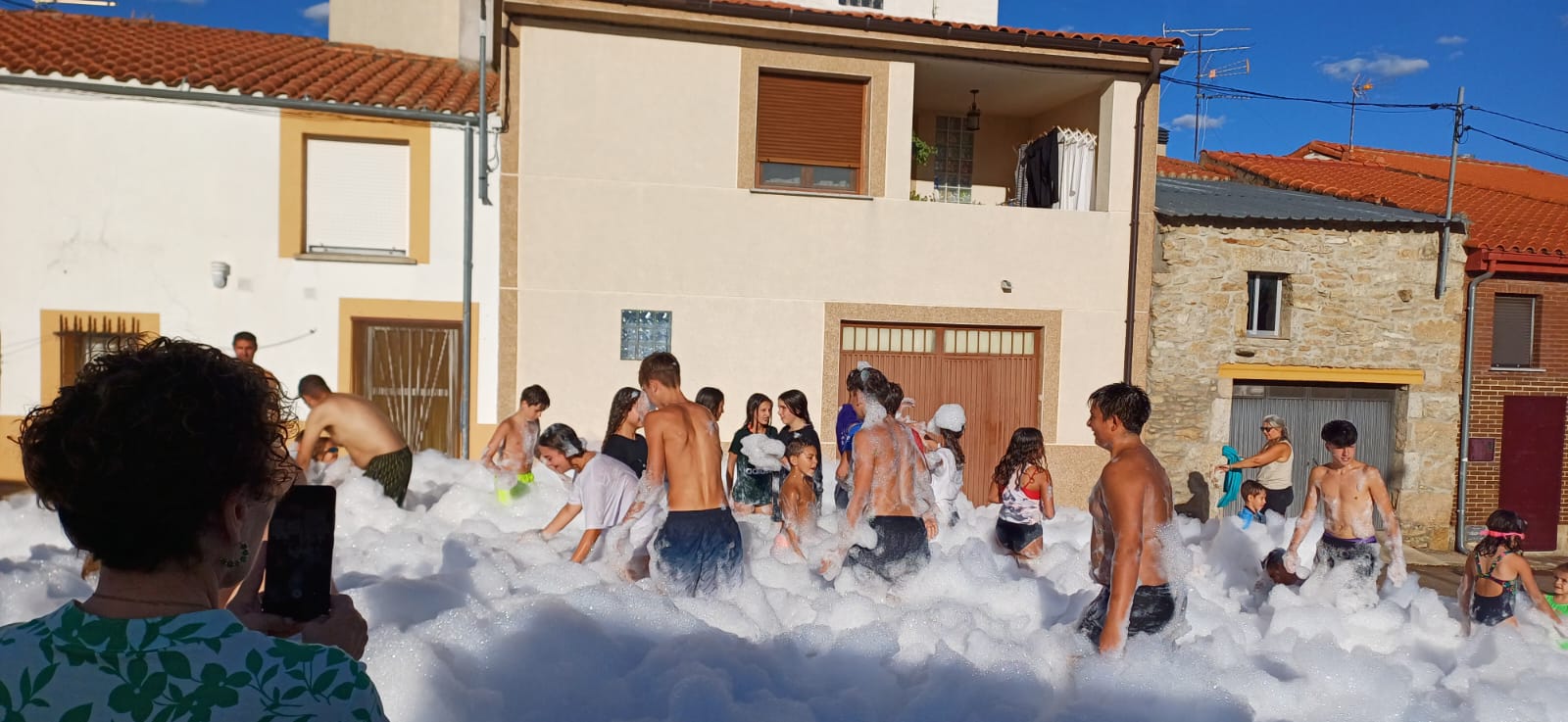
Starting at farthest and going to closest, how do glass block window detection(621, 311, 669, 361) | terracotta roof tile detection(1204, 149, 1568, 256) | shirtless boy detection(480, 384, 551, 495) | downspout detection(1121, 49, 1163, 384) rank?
1. terracotta roof tile detection(1204, 149, 1568, 256)
2. downspout detection(1121, 49, 1163, 384)
3. glass block window detection(621, 311, 669, 361)
4. shirtless boy detection(480, 384, 551, 495)

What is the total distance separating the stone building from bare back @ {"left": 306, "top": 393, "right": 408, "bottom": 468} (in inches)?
310

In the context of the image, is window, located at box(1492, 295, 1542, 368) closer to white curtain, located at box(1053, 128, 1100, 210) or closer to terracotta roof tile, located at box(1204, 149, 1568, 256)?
terracotta roof tile, located at box(1204, 149, 1568, 256)

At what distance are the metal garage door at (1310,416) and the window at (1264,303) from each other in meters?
0.65

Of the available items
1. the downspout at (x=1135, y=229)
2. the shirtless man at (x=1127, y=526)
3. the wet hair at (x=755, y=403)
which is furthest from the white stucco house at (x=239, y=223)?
the shirtless man at (x=1127, y=526)

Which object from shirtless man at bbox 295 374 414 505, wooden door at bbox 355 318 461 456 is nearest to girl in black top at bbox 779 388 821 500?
shirtless man at bbox 295 374 414 505

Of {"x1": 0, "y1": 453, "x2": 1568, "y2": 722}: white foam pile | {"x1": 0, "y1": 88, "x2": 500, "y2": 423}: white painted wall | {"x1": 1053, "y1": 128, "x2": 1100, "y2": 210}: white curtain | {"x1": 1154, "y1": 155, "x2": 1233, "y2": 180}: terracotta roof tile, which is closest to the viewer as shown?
{"x1": 0, "y1": 453, "x2": 1568, "y2": 722}: white foam pile

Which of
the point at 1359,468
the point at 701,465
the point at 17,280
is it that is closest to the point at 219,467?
the point at 701,465

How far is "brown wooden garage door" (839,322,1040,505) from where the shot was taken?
10.5 m

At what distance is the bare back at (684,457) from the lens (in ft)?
15.8

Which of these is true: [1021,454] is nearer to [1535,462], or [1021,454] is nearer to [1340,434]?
[1340,434]

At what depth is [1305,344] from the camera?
10.9 meters

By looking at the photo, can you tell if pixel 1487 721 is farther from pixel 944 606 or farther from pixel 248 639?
pixel 248 639

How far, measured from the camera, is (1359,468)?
586cm

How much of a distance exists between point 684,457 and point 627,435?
5.91 feet
